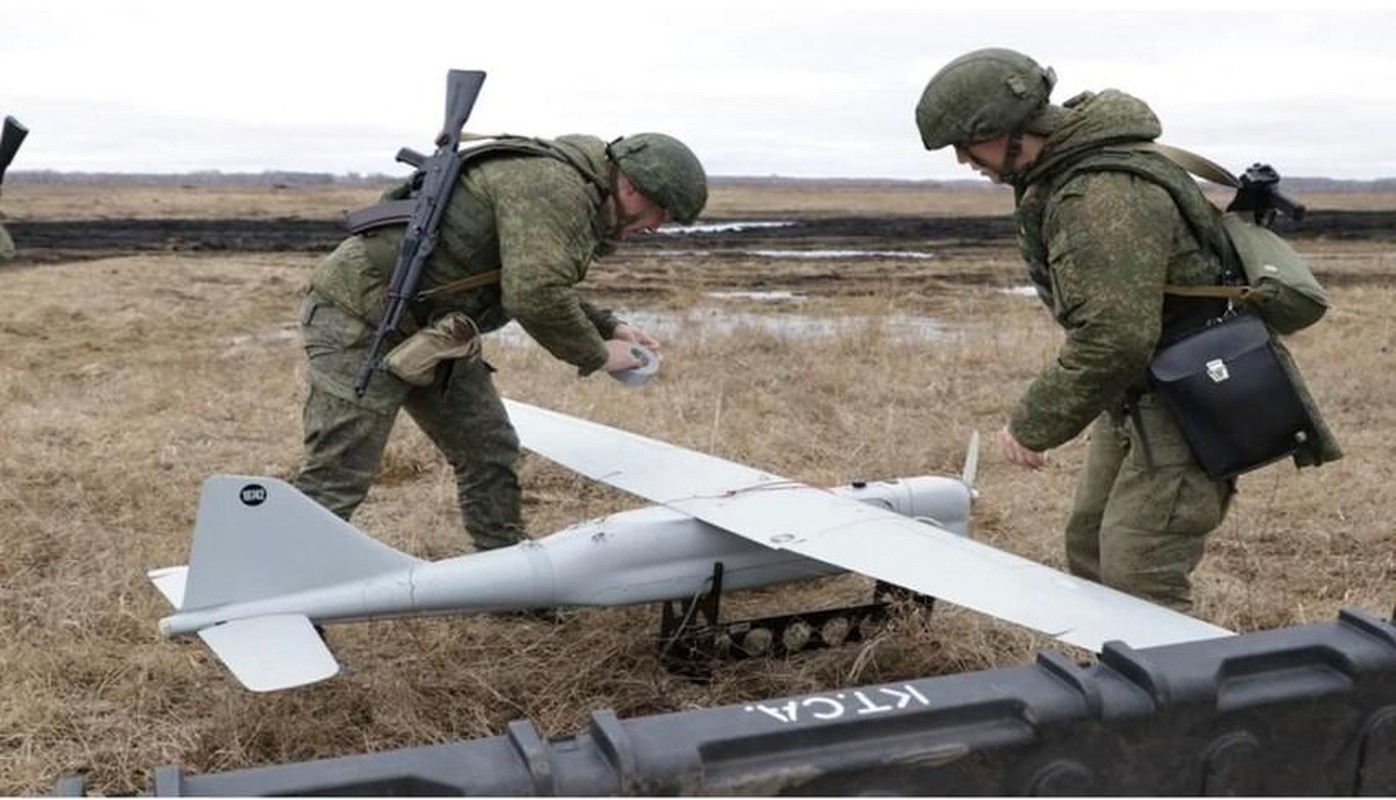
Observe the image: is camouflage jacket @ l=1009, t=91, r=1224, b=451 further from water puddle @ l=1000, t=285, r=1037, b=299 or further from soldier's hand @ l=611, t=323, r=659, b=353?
water puddle @ l=1000, t=285, r=1037, b=299

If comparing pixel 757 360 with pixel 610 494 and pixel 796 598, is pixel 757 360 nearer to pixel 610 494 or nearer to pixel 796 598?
pixel 610 494

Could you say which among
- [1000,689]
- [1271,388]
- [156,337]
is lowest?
[156,337]

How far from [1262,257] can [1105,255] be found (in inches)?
26.6

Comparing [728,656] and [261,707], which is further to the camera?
[728,656]

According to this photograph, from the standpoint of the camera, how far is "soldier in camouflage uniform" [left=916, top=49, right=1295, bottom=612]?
396 cm

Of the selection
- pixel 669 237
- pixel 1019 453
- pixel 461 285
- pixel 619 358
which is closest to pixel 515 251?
pixel 461 285

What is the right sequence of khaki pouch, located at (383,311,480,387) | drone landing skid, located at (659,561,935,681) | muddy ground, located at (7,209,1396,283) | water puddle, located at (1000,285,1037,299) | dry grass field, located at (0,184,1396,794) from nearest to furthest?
dry grass field, located at (0,184,1396,794) < khaki pouch, located at (383,311,480,387) < drone landing skid, located at (659,561,935,681) < water puddle, located at (1000,285,1037,299) < muddy ground, located at (7,209,1396,283)

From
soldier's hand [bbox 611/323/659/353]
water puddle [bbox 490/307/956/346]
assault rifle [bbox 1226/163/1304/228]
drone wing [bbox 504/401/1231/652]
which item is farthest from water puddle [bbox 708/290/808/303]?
assault rifle [bbox 1226/163/1304/228]

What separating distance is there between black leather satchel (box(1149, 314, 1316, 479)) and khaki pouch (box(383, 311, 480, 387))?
8.83 feet

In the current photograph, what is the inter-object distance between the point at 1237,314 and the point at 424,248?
308 cm

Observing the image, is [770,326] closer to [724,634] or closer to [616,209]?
[616,209]

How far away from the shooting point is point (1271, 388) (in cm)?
411

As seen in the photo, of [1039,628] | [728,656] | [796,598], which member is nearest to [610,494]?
[796,598]

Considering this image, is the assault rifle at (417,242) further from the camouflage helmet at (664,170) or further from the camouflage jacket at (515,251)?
the camouflage helmet at (664,170)
